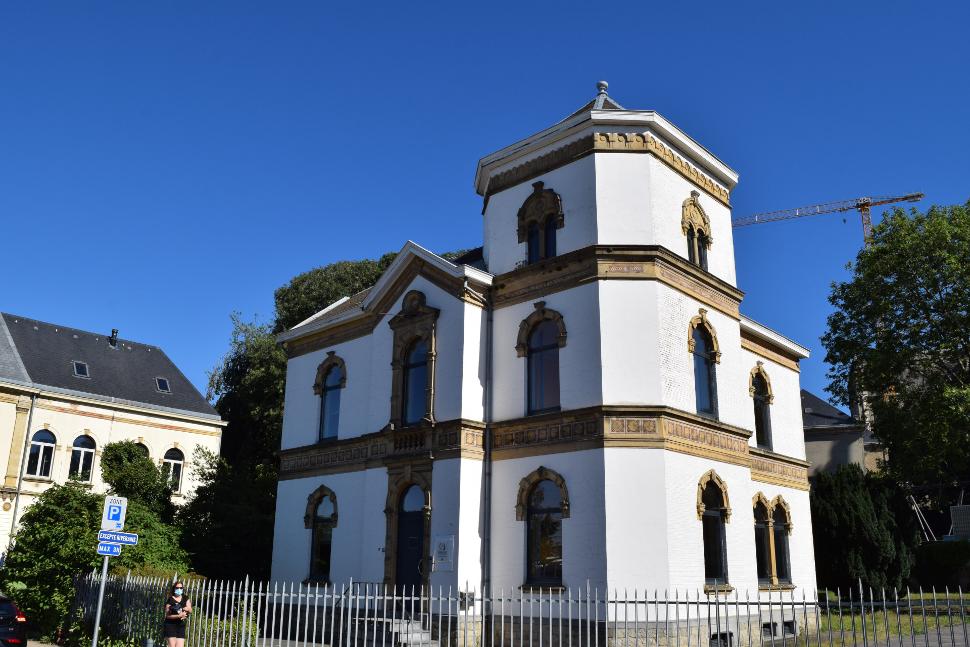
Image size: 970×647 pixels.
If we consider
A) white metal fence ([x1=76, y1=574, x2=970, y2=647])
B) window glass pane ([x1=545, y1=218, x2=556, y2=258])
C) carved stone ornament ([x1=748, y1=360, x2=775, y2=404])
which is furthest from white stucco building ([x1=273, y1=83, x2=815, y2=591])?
white metal fence ([x1=76, y1=574, x2=970, y2=647])

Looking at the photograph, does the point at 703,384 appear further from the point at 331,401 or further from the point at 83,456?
the point at 83,456

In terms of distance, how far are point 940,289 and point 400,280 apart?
1886 centimetres

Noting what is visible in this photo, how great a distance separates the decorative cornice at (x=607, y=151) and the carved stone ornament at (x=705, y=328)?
357 cm

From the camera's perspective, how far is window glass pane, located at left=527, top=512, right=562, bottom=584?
1731 cm

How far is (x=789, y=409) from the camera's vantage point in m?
24.5

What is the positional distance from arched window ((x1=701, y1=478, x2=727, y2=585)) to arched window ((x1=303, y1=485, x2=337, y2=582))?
10158 millimetres

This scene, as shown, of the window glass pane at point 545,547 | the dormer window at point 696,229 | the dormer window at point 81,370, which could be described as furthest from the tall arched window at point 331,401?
the dormer window at point 81,370

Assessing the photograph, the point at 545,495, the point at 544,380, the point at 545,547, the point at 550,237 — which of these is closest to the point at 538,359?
the point at 544,380

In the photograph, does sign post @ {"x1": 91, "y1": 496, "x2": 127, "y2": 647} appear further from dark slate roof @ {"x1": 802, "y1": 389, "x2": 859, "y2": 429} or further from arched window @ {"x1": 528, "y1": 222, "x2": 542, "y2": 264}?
dark slate roof @ {"x1": 802, "y1": 389, "x2": 859, "y2": 429}

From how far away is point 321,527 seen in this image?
75.1ft

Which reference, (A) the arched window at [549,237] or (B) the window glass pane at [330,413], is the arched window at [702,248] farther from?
(B) the window glass pane at [330,413]

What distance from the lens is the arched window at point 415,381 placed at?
20.7 meters

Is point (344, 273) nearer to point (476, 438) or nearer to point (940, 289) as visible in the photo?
point (476, 438)

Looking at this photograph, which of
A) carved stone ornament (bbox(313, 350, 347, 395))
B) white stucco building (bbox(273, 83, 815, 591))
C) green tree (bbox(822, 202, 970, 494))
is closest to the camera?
white stucco building (bbox(273, 83, 815, 591))
